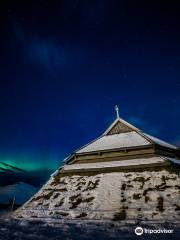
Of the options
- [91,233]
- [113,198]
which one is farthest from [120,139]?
[91,233]

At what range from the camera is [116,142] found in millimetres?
26125

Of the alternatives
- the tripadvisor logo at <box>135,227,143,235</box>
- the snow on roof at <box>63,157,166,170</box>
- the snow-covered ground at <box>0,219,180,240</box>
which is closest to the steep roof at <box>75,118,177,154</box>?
the snow on roof at <box>63,157,166,170</box>

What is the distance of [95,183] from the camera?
20.4 meters

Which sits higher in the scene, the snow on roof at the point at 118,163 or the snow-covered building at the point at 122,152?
the snow-covered building at the point at 122,152

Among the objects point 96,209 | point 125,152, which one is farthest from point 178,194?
point 125,152

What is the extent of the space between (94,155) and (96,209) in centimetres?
984

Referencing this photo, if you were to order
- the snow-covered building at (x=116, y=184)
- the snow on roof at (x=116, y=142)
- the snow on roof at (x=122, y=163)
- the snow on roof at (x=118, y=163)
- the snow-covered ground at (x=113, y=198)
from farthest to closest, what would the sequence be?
the snow on roof at (x=116, y=142), the snow on roof at (x=118, y=163), the snow on roof at (x=122, y=163), the snow-covered building at (x=116, y=184), the snow-covered ground at (x=113, y=198)

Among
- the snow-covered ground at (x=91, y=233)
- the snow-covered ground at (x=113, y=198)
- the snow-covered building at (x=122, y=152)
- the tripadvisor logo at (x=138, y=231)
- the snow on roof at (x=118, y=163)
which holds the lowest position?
the snow-covered ground at (x=91, y=233)

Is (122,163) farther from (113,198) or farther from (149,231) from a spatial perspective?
(149,231)

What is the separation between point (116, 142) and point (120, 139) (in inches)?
36.0

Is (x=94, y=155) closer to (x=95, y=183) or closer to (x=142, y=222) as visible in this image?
(x=95, y=183)

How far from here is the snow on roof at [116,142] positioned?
2439 cm

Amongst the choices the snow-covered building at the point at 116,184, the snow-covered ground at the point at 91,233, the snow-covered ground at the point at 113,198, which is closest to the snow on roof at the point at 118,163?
the snow-covered building at the point at 116,184

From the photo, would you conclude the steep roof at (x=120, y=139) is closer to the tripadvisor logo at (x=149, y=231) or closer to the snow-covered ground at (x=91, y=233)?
the snow-covered ground at (x=91, y=233)
